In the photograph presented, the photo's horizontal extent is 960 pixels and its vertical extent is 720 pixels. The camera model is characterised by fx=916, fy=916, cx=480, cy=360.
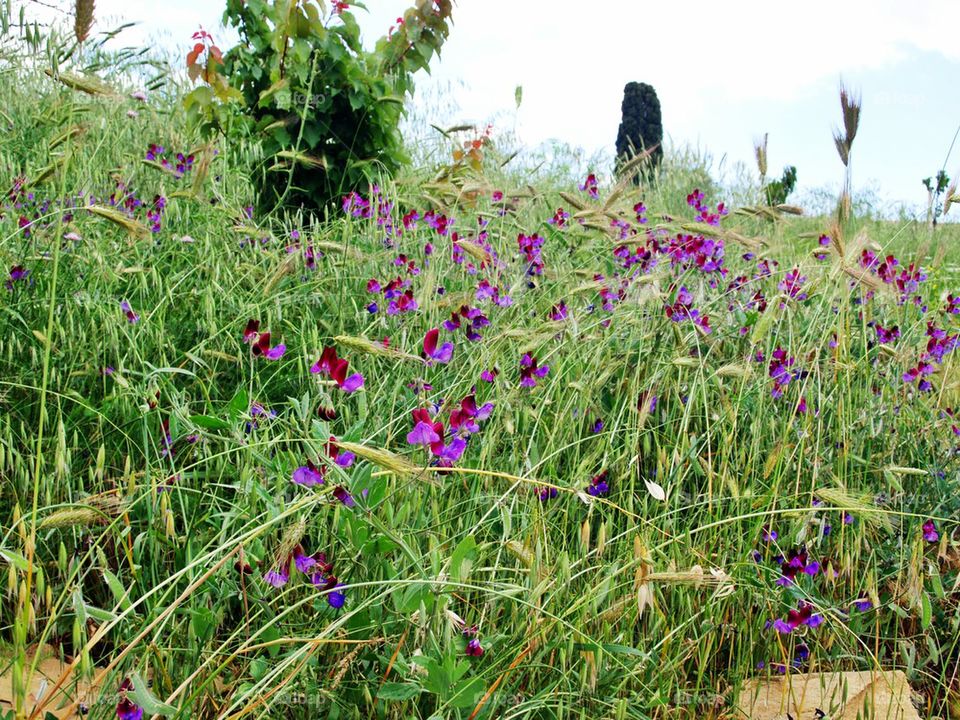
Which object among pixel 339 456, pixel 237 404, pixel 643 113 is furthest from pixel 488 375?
pixel 643 113

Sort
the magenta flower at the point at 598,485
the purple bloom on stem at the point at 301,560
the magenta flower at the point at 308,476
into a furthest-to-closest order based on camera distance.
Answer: the magenta flower at the point at 598,485 → the purple bloom on stem at the point at 301,560 → the magenta flower at the point at 308,476

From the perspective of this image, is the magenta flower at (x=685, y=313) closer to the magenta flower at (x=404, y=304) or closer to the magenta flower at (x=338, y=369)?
the magenta flower at (x=404, y=304)

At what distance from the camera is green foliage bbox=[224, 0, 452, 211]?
4453 mm

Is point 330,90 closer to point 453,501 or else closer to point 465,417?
point 453,501

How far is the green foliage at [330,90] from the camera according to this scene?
445 cm

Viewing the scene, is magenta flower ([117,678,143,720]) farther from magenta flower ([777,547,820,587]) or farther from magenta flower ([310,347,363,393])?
magenta flower ([777,547,820,587])

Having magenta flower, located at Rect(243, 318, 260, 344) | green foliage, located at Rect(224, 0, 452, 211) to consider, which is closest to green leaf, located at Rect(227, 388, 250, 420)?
magenta flower, located at Rect(243, 318, 260, 344)

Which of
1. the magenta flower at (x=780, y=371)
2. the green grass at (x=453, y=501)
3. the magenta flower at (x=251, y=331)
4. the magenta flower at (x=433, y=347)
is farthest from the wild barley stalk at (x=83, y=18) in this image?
the magenta flower at (x=780, y=371)

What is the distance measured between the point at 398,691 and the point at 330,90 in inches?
150

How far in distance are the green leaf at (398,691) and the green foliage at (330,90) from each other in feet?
11.2

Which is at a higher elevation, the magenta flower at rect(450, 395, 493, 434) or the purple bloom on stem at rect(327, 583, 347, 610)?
the magenta flower at rect(450, 395, 493, 434)

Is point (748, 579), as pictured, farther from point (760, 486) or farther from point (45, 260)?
point (45, 260)

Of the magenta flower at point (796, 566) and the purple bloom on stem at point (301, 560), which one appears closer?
the purple bloom on stem at point (301, 560)

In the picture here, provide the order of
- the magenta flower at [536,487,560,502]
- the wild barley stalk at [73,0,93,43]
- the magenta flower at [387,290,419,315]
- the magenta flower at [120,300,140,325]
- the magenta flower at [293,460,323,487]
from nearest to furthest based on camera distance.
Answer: the magenta flower at [293,460,323,487], the magenta flower at [536,487,560,502], the wild barley stalk at [73,0,93,43], the magenta flower at [387,290,419,315], the magenta flower at [120,300,140,325]
